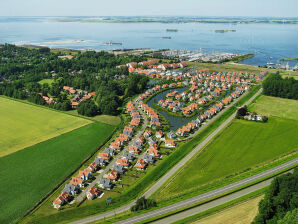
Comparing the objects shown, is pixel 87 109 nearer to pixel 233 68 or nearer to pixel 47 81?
pixel 47 81

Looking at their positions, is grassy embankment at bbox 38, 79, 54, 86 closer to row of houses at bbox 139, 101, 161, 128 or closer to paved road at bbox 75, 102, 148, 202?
row of houses at bbox 139, 101, 161, 128

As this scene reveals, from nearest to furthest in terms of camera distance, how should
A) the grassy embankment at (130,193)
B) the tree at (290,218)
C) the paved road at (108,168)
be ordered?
the tree at (290,218)
the grassy embankment at (130,193)
the paved road at (108,168)

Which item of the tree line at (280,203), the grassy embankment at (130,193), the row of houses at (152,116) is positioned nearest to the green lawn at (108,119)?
the row of houses at (152,116)

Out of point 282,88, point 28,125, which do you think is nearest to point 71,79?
point 28,125

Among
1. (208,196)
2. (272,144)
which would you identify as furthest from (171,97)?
(208,196)

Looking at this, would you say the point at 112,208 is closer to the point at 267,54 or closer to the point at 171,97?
the point at 171,97

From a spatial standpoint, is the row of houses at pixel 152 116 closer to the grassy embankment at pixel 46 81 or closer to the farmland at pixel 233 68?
the grassy embankment at pixel 46 81
